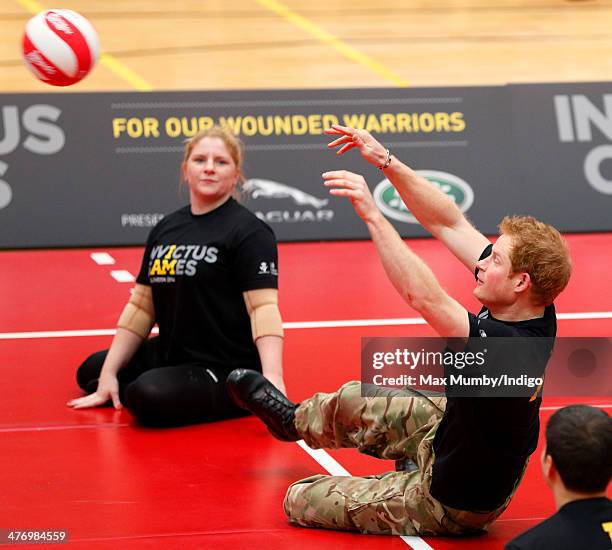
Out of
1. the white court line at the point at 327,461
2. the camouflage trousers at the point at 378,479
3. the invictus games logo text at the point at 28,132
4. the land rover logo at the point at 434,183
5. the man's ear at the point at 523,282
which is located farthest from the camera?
the land rover logo at the point at 434,183

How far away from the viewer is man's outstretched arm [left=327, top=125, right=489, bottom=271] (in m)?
4.42

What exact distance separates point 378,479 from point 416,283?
105cm

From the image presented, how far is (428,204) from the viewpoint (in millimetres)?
4523

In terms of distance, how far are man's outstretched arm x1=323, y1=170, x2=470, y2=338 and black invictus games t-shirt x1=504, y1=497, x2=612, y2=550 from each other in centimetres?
76

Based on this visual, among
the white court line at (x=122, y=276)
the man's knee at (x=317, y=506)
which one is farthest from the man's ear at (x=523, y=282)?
the white court line at (x=122, y=276)

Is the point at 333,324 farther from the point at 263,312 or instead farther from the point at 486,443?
the point at 486,443

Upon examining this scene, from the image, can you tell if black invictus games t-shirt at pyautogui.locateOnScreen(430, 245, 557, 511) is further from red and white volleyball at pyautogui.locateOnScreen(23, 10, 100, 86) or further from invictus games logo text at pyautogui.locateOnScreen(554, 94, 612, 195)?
invictus games logo text at pyautogui.locateOnScreen(554, 94, 612, 195)

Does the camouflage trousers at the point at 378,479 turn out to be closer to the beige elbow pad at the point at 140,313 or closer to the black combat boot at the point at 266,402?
the black combat boot at the point at 266,402

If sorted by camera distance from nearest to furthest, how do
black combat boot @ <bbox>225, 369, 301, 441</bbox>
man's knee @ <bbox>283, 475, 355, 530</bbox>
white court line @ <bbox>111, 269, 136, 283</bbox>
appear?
1. man's knee @ <bbox>283, 475, 355, 530</bbox>
2. black combat boot @ <bbox>225, 369, 301, 441</bbox>
3. white court line @ <bbox>111, 269, 136, 283</bbox>

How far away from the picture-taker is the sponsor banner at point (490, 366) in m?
3.65

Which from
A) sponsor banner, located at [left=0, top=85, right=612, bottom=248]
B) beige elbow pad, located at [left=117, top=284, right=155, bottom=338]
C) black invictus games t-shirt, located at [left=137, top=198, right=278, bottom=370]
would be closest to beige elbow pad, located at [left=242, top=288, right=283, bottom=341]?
black invictus games t-shirt, located at [left=137, top=198, right=278, bottom=370]

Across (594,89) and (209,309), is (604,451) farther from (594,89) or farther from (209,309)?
(594,89)

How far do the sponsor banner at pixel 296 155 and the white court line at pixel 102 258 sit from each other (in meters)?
0.27

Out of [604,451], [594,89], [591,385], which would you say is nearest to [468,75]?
[594,89]
